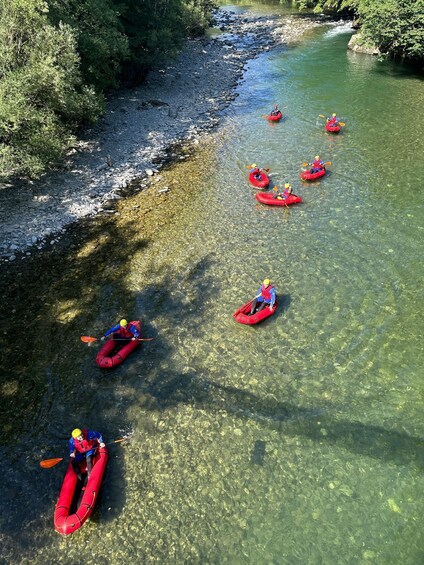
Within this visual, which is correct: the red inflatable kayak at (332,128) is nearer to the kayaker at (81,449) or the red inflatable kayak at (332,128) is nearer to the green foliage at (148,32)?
the green foliage at (148,32)

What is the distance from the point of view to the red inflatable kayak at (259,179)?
2112cm

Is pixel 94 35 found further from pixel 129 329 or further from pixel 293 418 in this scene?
pixel 293 418

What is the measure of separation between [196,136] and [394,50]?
72.5 ft

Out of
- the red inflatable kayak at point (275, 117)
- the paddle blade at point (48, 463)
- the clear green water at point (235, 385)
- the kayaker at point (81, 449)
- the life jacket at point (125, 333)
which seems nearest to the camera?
the clear green water at point (235, 385)

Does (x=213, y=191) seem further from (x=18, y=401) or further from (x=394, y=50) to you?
(x=394, y=50)

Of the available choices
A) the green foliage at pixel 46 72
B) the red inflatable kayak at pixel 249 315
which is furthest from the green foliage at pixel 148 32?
the red inflatable kayak at pixel 249 315

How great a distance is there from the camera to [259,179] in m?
21.5

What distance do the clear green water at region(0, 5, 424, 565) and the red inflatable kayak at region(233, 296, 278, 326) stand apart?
0.30 meters

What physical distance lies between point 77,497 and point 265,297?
819 centimetres

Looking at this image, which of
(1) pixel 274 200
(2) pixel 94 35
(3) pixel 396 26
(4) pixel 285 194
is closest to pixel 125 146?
(2) pixel 94 35

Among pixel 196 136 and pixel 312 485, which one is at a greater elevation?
pixel 196 136

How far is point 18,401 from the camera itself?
466 inches

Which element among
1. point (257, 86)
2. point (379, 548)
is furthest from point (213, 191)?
point (257, 86)

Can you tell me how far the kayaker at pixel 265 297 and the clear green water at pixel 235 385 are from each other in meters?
0.66
